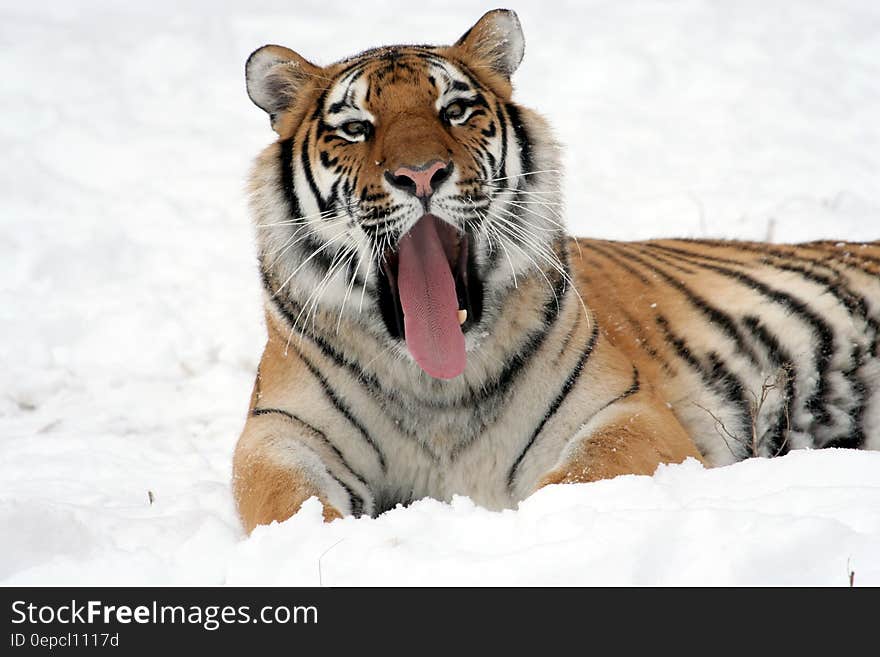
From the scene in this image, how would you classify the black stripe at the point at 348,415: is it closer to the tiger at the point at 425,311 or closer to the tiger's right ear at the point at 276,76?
the tiger at the point at 425,311

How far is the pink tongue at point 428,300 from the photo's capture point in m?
2.42

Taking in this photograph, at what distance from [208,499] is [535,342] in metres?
0.96

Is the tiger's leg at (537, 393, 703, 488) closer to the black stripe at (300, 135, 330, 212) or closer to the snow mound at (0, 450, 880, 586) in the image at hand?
the snow mound at (0, 450, 880, 586)

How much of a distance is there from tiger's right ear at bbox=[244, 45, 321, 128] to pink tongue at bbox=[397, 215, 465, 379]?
1.89ft

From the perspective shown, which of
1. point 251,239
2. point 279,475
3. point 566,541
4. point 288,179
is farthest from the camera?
point 251,239

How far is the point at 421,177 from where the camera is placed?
7.43 feet

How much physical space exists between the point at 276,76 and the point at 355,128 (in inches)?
13.1

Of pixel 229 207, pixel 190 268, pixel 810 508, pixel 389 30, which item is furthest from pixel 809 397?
pixel 389 30

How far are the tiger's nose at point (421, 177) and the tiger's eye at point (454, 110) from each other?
10.8 inches

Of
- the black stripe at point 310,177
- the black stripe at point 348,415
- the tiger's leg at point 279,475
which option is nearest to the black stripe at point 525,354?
the black stripe at point 348,415

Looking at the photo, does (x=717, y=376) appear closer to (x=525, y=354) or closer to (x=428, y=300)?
(x=525, y=354)

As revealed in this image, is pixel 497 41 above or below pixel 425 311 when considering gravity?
above

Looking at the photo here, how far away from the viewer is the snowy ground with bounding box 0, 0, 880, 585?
181cm

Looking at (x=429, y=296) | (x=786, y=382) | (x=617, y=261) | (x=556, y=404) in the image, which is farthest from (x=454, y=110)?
(x=786, y=382)
